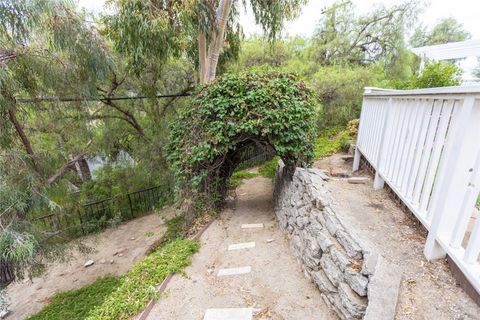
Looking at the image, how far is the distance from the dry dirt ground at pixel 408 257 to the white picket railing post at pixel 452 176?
0.50ft

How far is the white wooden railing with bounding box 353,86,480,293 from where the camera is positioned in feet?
4.34

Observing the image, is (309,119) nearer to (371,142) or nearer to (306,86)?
(306,86)

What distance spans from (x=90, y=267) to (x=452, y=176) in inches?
240

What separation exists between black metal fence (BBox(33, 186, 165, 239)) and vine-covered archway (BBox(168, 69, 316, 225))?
9.75 feet

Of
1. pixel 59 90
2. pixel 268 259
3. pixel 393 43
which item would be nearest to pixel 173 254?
pixel 268 259

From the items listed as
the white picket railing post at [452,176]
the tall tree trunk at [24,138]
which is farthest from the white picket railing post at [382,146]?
the tall tree trunk at [24,138]

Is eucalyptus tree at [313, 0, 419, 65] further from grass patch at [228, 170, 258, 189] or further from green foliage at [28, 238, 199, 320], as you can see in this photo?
green foliage at [28, 238, 199, 320]

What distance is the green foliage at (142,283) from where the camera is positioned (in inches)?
92.7

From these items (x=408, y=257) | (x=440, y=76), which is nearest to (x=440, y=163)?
(x=408, y=257)

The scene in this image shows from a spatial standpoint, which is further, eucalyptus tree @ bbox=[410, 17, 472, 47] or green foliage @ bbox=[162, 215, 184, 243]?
eucalyptus tree @ bbox=[410, 17, 472, 47]

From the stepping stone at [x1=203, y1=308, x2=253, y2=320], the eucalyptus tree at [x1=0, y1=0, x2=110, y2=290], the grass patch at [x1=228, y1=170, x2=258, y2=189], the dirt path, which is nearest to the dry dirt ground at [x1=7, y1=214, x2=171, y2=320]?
the eucalyptus tree at [x1=0, y1=0, x2=110, y2=290]

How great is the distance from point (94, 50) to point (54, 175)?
2541mm

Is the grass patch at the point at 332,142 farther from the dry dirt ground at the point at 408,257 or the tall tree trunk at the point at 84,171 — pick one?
the tall tree trunk at the point at 84,171

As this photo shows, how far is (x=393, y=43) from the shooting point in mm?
8570
